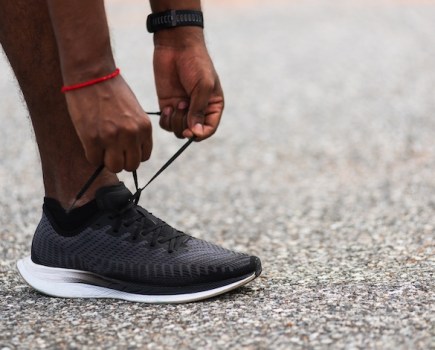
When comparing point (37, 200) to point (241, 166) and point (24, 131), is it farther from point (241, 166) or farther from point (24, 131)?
point (24, 131)

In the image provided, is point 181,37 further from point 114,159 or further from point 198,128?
point 114,159

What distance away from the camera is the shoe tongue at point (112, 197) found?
7.36ft

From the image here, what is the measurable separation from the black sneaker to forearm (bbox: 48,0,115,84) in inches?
16.4

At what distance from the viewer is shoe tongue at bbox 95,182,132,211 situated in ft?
7.36

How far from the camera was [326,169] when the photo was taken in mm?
4945

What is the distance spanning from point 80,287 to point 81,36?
744mm

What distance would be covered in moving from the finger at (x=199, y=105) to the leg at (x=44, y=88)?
261 mm

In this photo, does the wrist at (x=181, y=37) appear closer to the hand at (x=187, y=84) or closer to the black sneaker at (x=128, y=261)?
the hand at (x=187, y=84)

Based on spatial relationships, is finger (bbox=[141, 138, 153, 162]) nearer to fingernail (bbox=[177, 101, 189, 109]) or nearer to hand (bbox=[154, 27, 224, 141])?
hand (bbox=[154, 27, 224, 141])

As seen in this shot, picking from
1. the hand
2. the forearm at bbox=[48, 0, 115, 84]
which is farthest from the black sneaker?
the forearm at bbox=[48, 0, 115, 84]

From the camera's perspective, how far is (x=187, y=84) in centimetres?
227

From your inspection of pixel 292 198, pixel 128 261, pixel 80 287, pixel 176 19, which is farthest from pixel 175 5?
pixel 292 198

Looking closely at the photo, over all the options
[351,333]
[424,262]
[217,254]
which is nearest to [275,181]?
[424,262]

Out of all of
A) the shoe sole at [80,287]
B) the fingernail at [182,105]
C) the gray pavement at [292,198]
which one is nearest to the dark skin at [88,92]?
the fingernail at [182,105]
